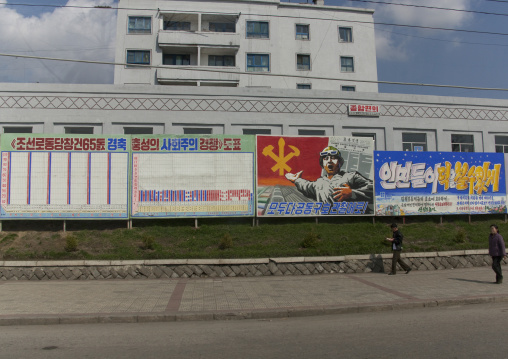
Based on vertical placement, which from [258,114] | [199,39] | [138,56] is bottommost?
[258,114]

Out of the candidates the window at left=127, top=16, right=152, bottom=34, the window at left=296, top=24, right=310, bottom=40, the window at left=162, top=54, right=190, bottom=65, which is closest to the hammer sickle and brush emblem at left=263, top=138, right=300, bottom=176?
the window at left=162, top=54, right=190, bottom=65

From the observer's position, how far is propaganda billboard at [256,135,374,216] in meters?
15.4

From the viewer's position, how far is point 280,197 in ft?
50.6

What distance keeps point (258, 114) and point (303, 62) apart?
20381 millimetres

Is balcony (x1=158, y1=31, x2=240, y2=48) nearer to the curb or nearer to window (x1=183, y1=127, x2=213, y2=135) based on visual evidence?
window (x1=183, y1=127, x2=213, y2=135)

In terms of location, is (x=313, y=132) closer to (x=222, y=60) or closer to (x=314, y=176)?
(x=314, y=176)

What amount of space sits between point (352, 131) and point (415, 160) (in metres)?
5.25

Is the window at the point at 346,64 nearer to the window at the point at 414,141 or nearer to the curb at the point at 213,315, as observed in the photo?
the window at the point at 414,141

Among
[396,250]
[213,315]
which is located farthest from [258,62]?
[213,315]

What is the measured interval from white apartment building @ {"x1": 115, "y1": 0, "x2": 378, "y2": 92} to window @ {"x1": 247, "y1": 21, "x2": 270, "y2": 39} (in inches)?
3.8

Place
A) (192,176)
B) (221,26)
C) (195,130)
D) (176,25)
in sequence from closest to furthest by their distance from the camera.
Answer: (192,176), (195,130), (176,25), (221,26)

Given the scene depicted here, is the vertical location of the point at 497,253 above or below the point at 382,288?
above

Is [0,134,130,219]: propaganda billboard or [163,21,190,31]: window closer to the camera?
[0,134,130,219]: propaganda billboard

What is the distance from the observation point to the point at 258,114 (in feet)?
66.9
